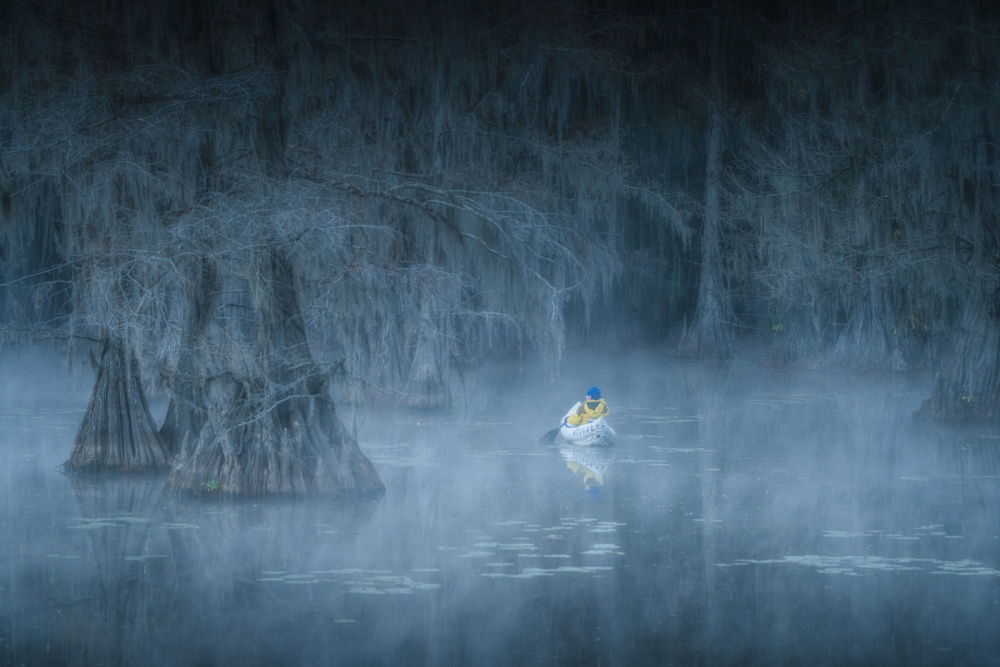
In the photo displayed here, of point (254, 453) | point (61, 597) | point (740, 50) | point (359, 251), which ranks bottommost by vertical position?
point (61, 597)

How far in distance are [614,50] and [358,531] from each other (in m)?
13.1

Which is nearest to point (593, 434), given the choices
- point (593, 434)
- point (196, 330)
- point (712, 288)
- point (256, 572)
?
point (593, 434)

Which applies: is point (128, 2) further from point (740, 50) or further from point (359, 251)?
point (740, 50)

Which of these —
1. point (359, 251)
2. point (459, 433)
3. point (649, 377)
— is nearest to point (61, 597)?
point (359, 251)

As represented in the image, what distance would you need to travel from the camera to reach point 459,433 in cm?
1673

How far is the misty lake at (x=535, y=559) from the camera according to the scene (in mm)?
7121

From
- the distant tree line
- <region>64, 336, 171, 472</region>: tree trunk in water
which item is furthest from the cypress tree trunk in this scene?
<region>64, 336, 171, 472</region>: tree trunk in water

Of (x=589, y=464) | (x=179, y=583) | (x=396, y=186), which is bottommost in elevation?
(x=179, y=583)

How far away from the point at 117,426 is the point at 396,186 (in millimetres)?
3742

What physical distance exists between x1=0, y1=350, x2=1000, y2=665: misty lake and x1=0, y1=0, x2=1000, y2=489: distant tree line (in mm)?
1186

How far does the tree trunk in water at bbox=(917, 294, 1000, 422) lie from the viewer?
17.2m

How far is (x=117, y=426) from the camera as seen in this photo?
12.9 m

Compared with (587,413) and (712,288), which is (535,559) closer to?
(587,413)

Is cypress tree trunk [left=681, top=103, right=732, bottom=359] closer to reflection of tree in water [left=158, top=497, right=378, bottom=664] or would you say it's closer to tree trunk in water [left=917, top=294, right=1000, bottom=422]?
tree trunk in water [left=917, top=294, right=1000, bottom=422]
